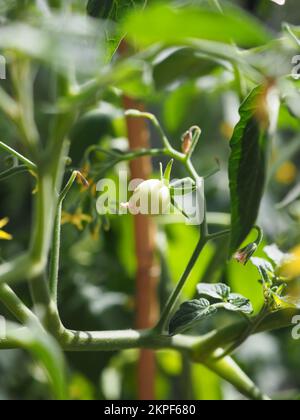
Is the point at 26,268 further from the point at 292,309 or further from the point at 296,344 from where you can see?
the point at 296,344

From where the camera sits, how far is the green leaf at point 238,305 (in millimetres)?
388

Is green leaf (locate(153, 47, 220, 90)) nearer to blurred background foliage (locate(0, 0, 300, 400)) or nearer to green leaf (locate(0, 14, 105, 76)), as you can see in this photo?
blurred background foliage (locate(0, 0, 300, 400))

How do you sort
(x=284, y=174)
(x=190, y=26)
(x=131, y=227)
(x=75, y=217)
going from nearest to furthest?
(x=190, y=26) → (x=75, y=217) → (x=131, y=227) → (x=284, y=174)

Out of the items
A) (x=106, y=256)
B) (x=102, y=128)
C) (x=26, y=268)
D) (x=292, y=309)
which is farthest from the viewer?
(x=106, y=256)

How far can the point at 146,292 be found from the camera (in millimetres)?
639

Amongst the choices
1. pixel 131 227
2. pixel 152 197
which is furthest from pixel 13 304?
pixel 131 227

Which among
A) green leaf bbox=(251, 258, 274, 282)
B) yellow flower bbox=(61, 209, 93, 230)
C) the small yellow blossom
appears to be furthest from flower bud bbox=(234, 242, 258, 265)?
the small yellow blossom

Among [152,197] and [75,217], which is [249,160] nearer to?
[152,197]

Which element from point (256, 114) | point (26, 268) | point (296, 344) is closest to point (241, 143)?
point (256, 114)

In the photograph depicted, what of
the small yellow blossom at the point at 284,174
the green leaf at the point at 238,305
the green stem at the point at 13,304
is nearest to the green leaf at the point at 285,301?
the green leaf at the point at 238,305

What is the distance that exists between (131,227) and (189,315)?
0.35 m

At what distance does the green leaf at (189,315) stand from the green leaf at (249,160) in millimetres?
66

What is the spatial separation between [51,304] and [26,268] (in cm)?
6

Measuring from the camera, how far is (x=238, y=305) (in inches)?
15.6
